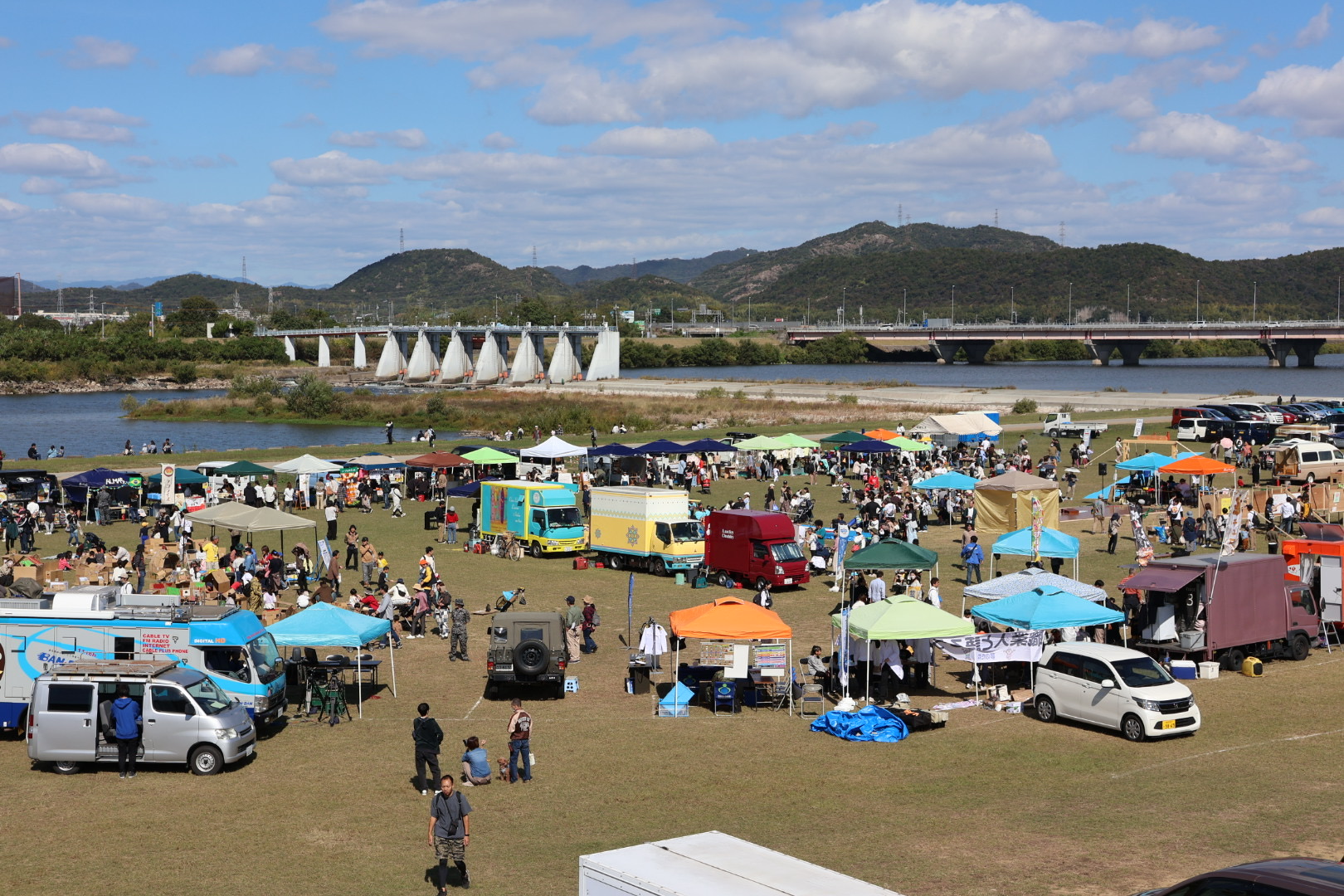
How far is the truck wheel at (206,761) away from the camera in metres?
15.2

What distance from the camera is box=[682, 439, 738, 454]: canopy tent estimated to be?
152ft

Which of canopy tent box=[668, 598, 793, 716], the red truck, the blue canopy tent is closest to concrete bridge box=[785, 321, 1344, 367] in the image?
the blue canopy tent

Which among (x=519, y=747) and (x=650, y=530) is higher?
(x=650, y=530)

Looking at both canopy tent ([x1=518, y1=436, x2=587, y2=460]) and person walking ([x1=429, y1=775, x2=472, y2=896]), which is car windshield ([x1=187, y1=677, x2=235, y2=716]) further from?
canopy tent ([x1=518, y1=436, x2=587, y2=460])

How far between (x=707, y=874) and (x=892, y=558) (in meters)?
17.4

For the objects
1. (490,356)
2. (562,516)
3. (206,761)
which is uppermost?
(490,356)

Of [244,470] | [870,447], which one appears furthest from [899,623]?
[870,447]

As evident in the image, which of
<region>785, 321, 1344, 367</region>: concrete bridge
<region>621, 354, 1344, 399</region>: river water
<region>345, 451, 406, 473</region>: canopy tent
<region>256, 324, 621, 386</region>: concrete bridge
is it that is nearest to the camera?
<region>345, 451, 406, 473</region>: canopy tent

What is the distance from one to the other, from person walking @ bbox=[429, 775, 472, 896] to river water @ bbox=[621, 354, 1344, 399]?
96.9 metres

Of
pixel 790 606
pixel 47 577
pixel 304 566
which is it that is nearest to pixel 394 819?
pixel 790 606

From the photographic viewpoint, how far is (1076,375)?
479 ft

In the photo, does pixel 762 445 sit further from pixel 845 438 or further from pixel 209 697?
pixel 209 697

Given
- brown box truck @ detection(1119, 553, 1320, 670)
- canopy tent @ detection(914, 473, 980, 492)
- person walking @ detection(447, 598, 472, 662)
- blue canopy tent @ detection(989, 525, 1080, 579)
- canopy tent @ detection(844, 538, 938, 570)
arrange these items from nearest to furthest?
brown box truck @ detection(1119, 553, 1320, 670), person walking @ detection(447, 598, 472, 662), canopy tent @ detection(844, 538, 938, 570), blue canopy tent @ detection(989, 525, 1080, 579), canopy tent @ detection(914, 473, 980, 492)

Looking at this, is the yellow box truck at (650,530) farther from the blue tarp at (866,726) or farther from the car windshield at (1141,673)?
the car windshield at (1141,673)
